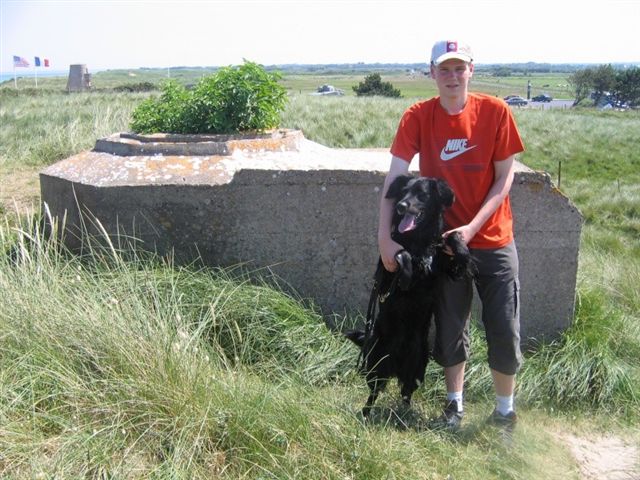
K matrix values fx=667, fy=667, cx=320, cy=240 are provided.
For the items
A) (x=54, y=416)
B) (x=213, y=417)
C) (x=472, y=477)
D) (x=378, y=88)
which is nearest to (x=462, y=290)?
(x=472, y=477)

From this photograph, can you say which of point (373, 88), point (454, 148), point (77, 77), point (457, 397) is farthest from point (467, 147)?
point (373, 88)

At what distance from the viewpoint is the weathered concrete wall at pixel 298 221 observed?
4355mm

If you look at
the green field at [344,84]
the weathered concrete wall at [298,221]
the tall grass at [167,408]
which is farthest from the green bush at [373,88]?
the tall grass at [167,408]

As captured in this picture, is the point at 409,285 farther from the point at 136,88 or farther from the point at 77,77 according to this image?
the point at 77,77

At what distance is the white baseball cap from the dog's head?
21.5 inches

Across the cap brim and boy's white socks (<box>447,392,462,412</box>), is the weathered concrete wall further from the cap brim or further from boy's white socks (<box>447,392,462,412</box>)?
the cap brim

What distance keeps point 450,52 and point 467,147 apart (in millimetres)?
436

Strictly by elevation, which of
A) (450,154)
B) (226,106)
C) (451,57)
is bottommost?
(450,154)

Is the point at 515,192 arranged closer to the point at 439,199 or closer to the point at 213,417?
the point at 439,199

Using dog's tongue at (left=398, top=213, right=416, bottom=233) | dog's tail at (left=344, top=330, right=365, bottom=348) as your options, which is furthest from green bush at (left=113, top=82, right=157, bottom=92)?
dog's tongue at (left=398, top=213, right=416, bottom=233)

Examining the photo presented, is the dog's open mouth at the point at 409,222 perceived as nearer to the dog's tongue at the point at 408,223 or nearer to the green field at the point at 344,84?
the dog's tongue at the point at 408,223

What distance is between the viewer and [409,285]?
121 inches

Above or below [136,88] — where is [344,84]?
above

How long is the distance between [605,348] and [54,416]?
3.36 m
